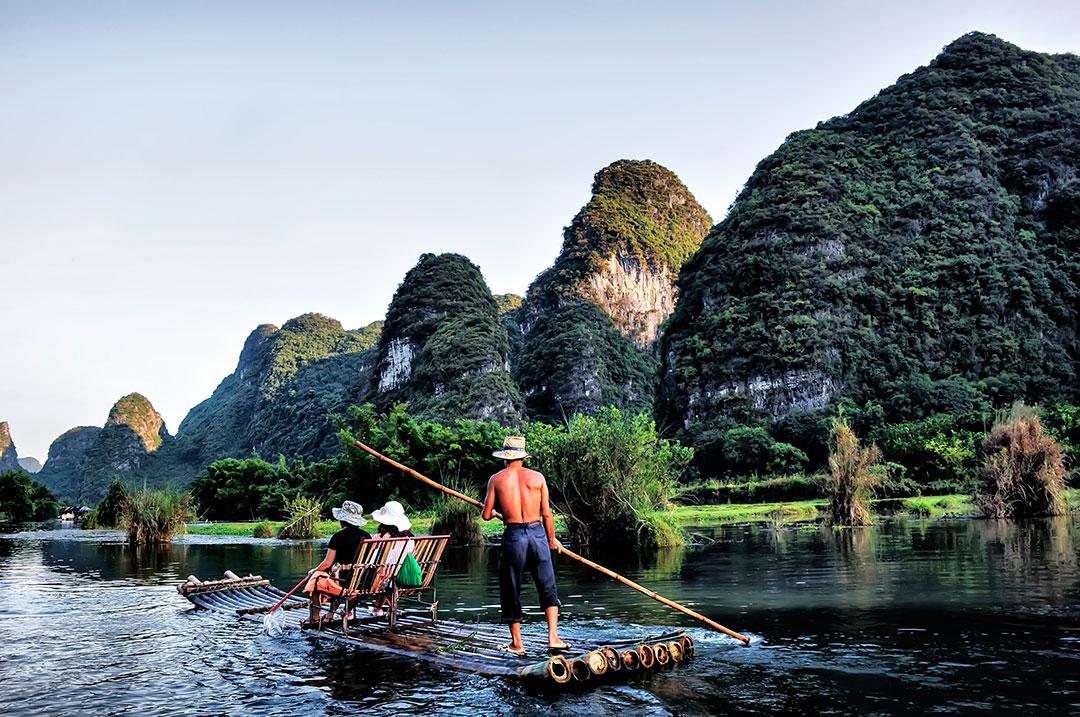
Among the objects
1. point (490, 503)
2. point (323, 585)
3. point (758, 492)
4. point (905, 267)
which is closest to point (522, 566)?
point (490, 503)

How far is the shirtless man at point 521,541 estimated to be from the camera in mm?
8422

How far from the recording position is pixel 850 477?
95.8 ft

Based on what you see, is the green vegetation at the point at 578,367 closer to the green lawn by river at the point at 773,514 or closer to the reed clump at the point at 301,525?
the green lawn by river at the point at 773,514

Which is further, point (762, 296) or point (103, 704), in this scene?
point (762, 296)

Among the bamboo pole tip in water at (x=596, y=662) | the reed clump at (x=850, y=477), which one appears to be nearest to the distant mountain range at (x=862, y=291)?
the reed clump at (x=850, y=477)

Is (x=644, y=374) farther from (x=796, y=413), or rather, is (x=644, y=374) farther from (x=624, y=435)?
(x=624, y=435)

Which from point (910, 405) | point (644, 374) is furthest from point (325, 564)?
point (644, 374)

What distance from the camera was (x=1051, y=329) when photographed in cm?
9138

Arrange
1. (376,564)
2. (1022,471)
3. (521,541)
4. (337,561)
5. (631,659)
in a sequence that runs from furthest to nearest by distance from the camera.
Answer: (1022,471)
(337,561)
(376,564)
(521,541)
(631,659)

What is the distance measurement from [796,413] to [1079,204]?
42955 millimetres

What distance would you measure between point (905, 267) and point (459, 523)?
8687 cm

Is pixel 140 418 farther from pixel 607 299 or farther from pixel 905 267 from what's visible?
pixel 905 267

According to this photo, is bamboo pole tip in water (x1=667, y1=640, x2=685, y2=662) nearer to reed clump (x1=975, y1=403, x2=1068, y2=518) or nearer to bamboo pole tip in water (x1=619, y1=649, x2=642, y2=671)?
bamboo pole tip in water (x1=619, y1=649, x2=642, y2=671)

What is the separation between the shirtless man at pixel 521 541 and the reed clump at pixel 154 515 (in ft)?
86.4
